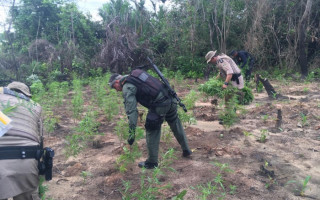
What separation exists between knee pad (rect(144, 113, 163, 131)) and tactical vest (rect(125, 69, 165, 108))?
0.53 ft

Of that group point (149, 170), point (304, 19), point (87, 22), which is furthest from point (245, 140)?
point (87, 22)

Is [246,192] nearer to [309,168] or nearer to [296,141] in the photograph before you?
[309,168]

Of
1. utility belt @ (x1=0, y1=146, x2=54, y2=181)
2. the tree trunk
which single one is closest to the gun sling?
utility belt @ (x1=0, y1=146, x2=54, y2=181)

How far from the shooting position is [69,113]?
274 inches

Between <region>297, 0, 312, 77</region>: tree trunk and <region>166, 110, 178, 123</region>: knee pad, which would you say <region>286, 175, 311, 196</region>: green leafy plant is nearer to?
<region>166, 110, 178, 123</region>: knee pad

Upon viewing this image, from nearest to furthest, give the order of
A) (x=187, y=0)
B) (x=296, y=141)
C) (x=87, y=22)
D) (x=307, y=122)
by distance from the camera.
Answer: (x=296, y=141) < (x=307, y=122) < (x=187, y=0) < (x=87, y=22)

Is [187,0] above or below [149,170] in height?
above

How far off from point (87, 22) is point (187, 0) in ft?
20.1

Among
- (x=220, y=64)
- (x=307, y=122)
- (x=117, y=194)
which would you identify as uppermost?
(x=220, y=64)

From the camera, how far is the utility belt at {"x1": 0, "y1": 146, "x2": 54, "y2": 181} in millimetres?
2201

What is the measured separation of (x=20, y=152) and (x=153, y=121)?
1.82 m

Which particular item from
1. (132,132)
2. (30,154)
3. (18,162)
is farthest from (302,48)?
(18,162)

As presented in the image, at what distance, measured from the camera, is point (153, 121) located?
371cm

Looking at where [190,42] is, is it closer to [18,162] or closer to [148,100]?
[148,100]
